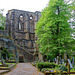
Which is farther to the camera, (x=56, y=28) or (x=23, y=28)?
(x=23, y=28)

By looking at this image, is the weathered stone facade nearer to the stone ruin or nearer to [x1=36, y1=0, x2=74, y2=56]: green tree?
the stone ruin

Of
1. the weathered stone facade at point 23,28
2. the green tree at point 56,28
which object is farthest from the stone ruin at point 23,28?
the green tree at point 56,28

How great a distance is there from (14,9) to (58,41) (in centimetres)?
2914

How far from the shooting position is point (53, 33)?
1983cm

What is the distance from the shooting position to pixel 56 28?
19.1m

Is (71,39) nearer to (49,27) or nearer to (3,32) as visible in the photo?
(49,27)

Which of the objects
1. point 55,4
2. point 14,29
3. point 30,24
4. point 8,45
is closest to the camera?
point 55,4

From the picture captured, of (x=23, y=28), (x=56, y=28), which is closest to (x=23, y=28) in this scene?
(x=23, y=28)

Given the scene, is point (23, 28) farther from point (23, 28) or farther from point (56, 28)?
point (56, 28)

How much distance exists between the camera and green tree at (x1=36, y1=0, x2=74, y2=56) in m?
18.4

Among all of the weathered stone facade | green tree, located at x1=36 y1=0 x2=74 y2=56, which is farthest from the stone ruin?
A: green tree, located at x1=36 y1=0 x2=74 y2=56

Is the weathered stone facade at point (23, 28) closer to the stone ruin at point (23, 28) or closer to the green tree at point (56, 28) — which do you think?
the stone ruin at point (23, 28)

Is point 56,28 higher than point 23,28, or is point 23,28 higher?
point 23,28

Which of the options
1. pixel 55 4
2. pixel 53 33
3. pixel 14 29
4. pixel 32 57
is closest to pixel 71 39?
pixel 53 33
